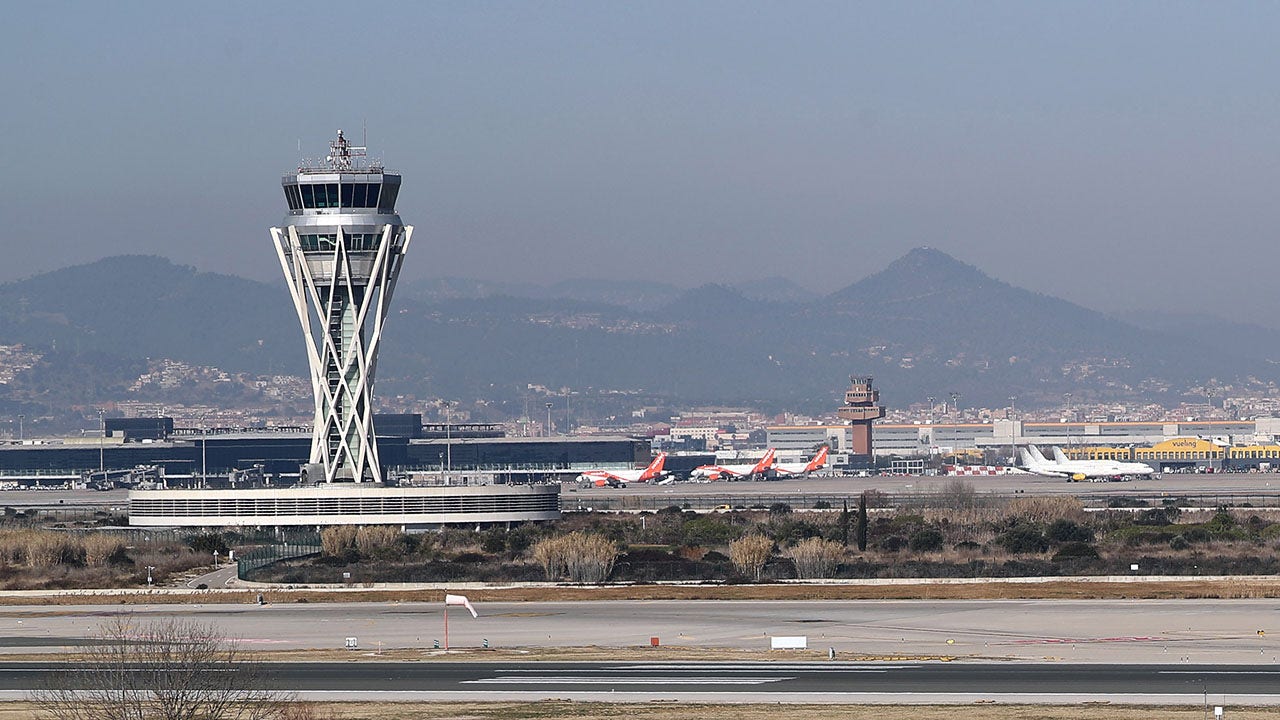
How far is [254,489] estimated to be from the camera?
426 ft

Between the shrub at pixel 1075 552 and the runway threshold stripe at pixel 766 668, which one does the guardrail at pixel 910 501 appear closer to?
the shrub at pixel 1075 552

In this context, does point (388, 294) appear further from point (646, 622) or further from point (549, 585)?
point (646, 622)

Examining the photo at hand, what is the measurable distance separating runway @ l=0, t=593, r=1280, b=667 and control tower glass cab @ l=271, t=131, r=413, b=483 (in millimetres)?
44949

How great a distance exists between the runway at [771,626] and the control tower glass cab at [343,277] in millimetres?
44949

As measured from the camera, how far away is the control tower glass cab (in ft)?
415

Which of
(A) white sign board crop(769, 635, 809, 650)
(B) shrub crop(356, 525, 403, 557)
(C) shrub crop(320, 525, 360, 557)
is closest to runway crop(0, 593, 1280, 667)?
(A) white sign board crop(769, 635, 809, 650)

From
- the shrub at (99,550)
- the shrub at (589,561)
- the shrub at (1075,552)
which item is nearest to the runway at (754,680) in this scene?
the shrub at (589,561)

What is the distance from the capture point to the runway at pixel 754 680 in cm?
4916

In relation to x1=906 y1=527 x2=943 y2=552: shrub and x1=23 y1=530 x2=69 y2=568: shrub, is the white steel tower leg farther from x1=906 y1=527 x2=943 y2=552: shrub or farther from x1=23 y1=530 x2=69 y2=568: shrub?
x1=906 y1=527 x2=943 y2=552: shrub

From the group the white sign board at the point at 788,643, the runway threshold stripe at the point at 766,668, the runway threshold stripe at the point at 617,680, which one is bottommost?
the runway threshold stripe at the point at 766,668

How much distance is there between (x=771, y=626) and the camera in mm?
68875

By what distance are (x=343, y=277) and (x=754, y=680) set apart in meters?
78.1

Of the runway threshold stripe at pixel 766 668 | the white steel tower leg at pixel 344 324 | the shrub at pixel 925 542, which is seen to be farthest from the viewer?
the white steel tower leg at pixel 344 324

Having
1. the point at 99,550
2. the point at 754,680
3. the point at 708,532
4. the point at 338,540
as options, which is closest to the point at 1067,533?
the point at 708,532
